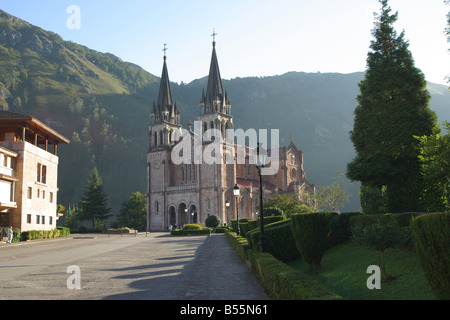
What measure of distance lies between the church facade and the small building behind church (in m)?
25.3

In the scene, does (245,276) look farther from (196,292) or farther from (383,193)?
(383,193)

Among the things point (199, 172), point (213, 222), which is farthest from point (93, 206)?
point (213, 222)

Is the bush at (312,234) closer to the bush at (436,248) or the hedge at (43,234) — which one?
the bush at (436,248)

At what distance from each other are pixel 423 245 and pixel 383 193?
1592cm

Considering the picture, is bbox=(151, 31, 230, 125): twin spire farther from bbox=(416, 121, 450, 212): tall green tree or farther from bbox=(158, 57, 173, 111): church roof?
bbox=(416, 121, 450, 212): tall green tree

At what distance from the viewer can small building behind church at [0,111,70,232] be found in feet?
112

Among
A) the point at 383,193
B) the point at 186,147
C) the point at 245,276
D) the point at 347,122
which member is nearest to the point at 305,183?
the point at 186,147

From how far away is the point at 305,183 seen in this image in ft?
248

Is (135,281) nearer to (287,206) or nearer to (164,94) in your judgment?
(287,206)

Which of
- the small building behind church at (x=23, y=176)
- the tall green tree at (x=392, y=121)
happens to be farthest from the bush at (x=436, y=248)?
the small building behind church at (x=23, y=176)

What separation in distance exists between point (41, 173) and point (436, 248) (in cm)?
4064

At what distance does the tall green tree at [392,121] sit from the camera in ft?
70.0
